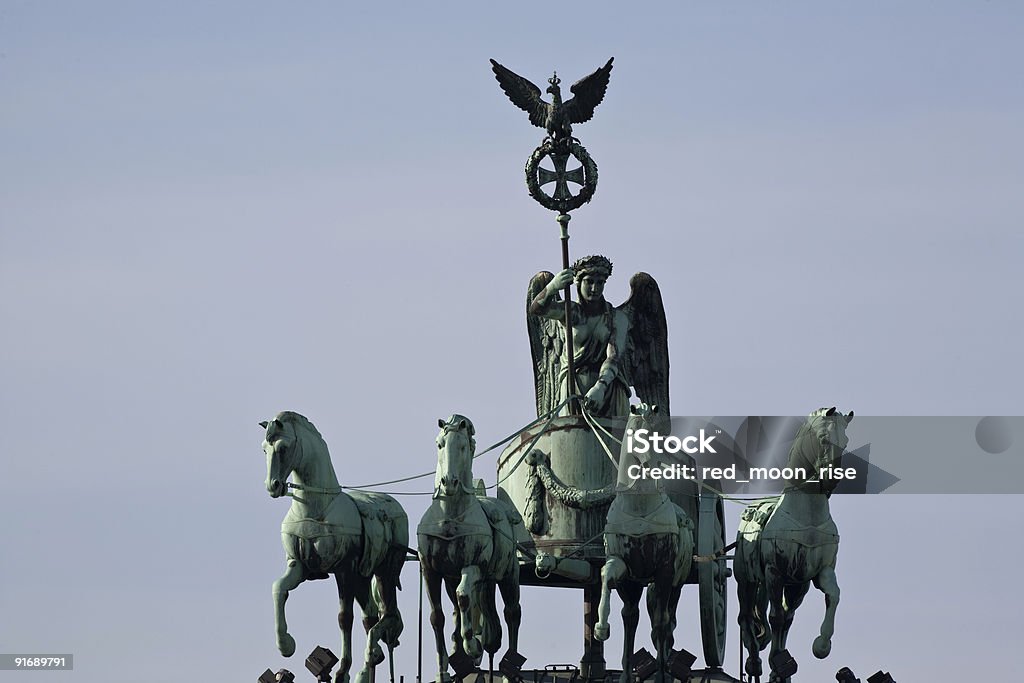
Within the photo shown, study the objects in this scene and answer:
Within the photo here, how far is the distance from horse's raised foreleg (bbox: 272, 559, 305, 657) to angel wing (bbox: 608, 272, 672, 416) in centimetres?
734

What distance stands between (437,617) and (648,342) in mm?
6670

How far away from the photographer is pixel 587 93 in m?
51.0

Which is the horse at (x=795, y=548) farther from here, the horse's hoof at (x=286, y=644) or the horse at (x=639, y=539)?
the horse's hoof at (x=286, y=644)

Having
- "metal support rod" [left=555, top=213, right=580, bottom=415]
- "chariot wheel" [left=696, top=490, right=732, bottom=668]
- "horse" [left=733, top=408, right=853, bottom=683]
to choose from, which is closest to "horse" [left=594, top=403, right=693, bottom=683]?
"horse" [left=733, top=408, right=853, bottom=683]

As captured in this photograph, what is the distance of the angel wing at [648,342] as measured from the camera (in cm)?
→ 5034

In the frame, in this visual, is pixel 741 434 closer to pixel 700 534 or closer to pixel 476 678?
pixel 700 534

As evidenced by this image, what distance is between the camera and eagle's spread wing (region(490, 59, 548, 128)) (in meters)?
50.7

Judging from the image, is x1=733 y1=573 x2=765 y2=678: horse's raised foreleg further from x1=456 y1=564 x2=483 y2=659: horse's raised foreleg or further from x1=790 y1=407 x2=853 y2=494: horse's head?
x1=456 y1=564 x2=483 y2=659: horse's raised foreleg

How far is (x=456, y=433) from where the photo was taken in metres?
44.7

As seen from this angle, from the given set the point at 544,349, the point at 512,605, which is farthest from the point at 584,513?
the point at 544,349

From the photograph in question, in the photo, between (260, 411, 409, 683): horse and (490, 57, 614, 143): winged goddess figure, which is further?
(490, 57, 614, 143): winged goddess figure

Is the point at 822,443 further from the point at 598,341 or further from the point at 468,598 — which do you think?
the point at 598,341

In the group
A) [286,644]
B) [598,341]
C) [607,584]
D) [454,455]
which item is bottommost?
[286,644]

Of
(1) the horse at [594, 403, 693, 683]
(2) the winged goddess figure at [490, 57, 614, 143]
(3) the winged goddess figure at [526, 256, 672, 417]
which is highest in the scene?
(2) the winged goddess figure at [490, 57, 614, 143]
